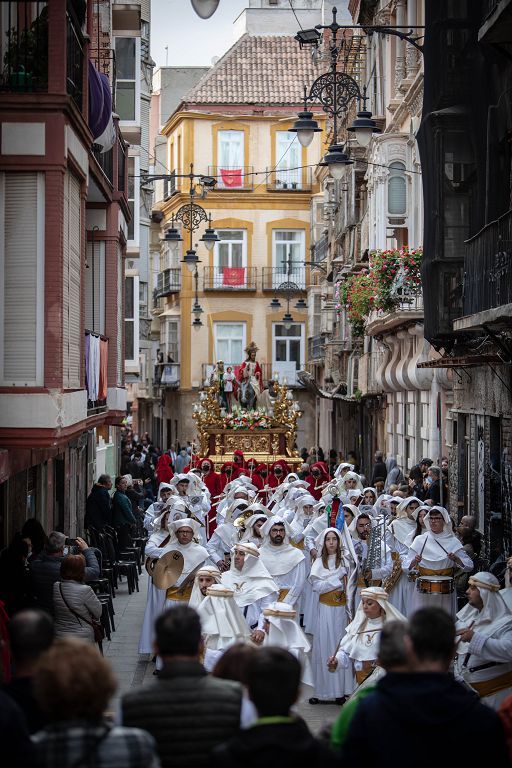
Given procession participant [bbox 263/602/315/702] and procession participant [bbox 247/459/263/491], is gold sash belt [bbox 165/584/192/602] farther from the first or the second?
procession participant [bbox 247/459/263/491]

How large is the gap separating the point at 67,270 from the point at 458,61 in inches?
350

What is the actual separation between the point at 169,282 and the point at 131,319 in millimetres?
25288

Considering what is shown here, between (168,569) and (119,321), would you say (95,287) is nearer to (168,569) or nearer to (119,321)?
(119,321)

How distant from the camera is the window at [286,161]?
5738 cm

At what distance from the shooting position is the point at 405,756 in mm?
5621

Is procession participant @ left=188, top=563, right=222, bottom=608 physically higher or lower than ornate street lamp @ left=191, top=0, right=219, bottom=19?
lower

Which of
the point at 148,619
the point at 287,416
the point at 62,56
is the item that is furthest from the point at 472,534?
the point at 287,416

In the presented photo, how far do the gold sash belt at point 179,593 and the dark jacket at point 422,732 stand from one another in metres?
9.14

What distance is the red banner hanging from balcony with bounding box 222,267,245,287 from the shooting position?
→ 57094 millimetres

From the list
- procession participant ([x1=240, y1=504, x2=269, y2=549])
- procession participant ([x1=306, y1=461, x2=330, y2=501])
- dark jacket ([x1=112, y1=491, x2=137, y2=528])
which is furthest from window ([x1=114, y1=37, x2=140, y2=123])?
procession participant ([x1=240, y1=504, x2=269, y2=549])

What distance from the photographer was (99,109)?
1758 centimetres

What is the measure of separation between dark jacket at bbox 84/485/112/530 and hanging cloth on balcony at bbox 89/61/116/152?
209 inches

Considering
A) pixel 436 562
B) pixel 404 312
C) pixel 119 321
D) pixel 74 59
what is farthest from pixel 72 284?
pixel 404 312

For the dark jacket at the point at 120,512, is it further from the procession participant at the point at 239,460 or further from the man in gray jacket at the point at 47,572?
the man in gray jacket at the point at 47,572
